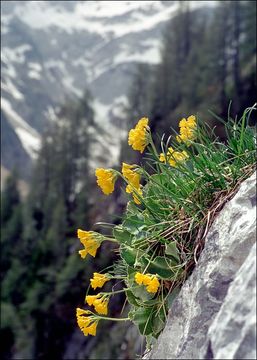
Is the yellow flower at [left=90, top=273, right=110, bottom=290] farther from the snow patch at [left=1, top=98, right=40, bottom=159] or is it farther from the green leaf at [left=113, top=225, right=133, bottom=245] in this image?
the snow patch at [left=1, top=98, right=40, bottom=159]

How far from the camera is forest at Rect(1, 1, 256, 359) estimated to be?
153 ft

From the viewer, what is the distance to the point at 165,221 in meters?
2.92

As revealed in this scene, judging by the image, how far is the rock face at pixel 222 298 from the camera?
1780mm

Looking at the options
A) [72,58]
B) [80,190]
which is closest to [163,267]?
[80,190]

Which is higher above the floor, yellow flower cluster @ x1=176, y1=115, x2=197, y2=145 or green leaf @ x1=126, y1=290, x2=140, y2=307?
yellow flower cluster @ x1=176, y1=115, x2=197, y2=145

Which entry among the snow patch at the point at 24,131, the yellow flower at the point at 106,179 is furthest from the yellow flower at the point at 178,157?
the snow patch at the point at 24,131

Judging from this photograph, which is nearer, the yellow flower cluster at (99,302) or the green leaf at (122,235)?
the yellow flower cluster at (99,302)

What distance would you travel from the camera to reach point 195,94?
184 ft

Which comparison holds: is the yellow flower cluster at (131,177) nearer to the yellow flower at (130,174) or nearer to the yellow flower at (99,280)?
the yellow flower at (130,174)

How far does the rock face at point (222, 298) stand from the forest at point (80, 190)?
33.3 m

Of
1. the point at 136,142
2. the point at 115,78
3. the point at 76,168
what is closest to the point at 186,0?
the point at 76,168

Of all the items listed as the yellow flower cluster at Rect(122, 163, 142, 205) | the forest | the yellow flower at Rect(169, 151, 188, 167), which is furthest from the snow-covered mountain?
the yellow flower cluster at Rect(122, 163, 142, 205)

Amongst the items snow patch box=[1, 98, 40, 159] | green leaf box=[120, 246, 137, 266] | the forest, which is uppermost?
green leaf box=[120, 246, 137, 266]

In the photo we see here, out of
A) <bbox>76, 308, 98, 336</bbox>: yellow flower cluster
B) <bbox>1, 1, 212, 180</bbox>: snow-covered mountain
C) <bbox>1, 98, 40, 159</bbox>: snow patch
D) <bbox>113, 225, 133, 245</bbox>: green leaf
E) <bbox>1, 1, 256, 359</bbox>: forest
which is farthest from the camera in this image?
<bbox>1, 1, 212, 180</bbox>: snow-covered mountain
